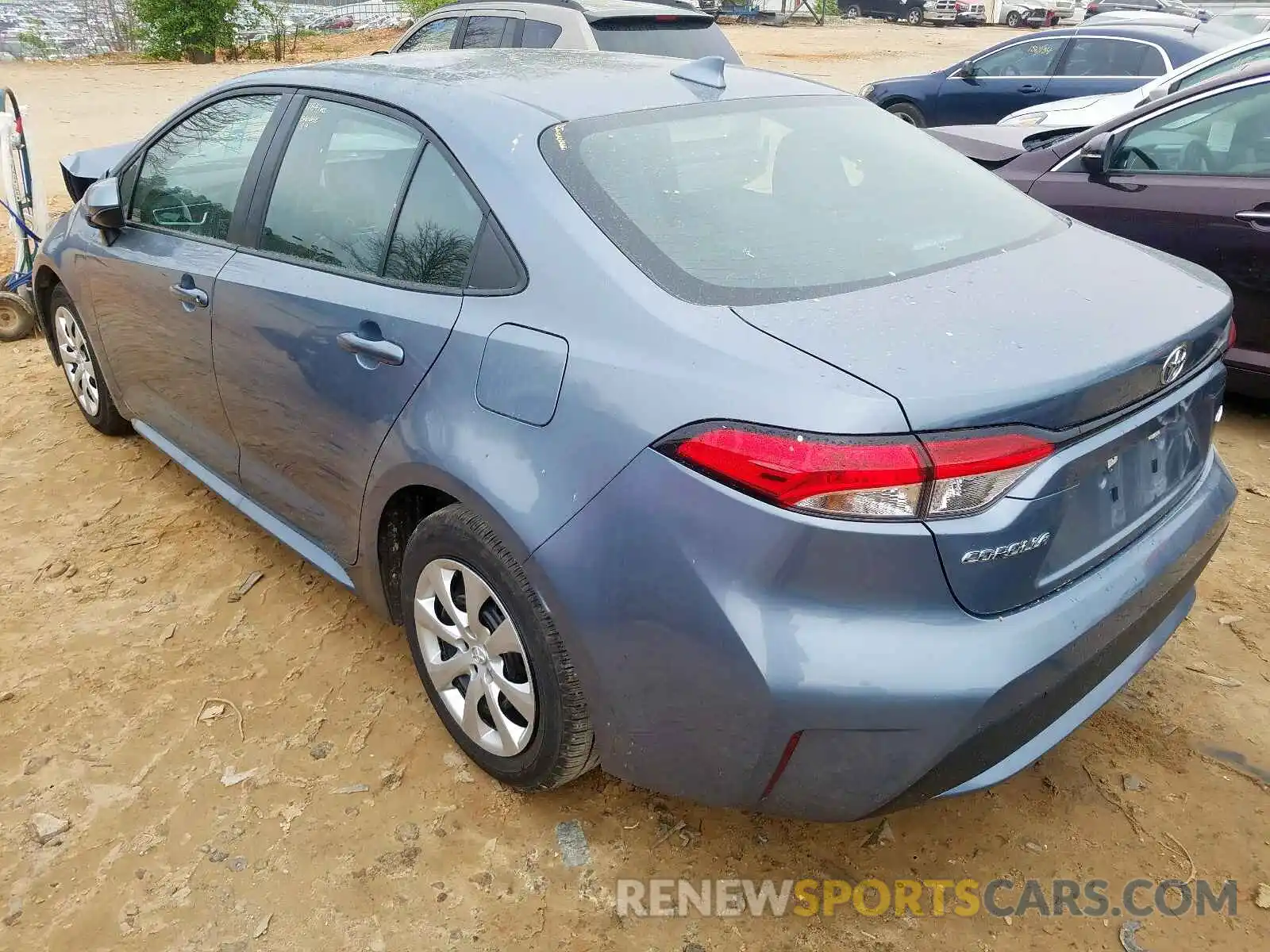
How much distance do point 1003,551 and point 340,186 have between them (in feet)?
6.39

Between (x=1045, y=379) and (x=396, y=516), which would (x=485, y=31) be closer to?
(x=396, y=516)

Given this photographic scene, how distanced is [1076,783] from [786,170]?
1.66m

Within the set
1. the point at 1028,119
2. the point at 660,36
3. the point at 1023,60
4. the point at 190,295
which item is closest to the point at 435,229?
the point at 190,295

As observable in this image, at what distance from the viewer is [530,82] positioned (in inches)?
100

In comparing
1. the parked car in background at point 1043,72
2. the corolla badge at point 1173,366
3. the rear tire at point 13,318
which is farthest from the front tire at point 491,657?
the parked car in background at point 1043,72

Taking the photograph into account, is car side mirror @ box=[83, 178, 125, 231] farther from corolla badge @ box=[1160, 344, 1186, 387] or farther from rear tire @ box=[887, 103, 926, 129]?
rear tire @ box=[887, 103, 926, 129]

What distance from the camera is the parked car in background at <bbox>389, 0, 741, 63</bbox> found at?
6.52m

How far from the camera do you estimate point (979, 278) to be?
2.08 meters

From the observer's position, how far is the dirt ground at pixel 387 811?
2.10m

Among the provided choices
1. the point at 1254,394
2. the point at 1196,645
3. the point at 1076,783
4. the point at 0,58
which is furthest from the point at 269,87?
the point at 0,58

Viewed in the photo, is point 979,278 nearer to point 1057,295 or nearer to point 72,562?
point 1057,295

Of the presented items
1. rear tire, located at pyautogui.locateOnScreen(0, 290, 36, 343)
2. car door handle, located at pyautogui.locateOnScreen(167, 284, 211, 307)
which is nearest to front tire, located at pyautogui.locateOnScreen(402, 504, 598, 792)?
car door handle, located at pyautogui.locateOnScreen(167, 284, 211, 307)

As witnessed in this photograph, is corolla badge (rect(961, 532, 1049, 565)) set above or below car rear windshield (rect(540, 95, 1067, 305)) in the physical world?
below

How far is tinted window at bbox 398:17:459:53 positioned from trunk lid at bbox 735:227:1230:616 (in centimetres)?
655
